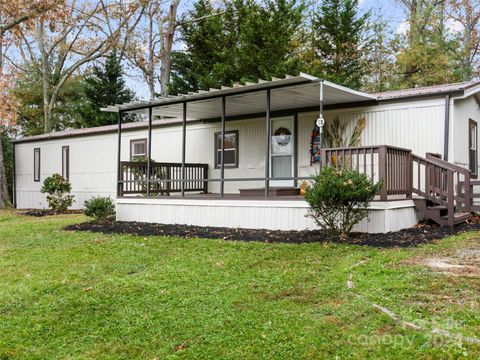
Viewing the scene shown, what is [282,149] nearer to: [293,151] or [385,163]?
[293,151]

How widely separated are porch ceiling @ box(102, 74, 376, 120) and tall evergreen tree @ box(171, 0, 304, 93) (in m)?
7.70

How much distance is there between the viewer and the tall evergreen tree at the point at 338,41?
21.0 meters

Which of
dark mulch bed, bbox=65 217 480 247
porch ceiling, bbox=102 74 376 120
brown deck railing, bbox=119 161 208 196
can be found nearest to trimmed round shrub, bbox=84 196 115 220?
brown deck railing, bbox=119 161 208 196

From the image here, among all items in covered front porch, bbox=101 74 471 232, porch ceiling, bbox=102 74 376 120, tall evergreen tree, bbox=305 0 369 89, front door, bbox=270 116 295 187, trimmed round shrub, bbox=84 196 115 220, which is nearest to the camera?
covered front porch, bbox=101 74 471 232

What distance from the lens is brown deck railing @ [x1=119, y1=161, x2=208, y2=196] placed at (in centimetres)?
1190

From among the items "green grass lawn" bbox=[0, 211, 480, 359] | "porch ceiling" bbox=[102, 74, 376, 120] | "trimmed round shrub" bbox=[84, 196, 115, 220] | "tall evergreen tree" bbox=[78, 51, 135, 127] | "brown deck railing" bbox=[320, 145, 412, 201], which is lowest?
"green grass lawn" bbox=[0, 211, 480, 359]

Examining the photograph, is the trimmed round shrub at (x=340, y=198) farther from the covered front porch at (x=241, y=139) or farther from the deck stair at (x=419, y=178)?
the covered front porch at (x=241, y=139)

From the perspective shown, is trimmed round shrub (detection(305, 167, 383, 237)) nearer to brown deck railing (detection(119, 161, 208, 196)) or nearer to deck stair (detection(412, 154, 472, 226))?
deck stair (detection(412, 154, 472, 226))

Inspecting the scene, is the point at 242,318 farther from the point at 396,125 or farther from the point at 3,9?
the point at 3,9

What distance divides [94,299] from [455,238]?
5.48 metres

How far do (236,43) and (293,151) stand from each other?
12.2m

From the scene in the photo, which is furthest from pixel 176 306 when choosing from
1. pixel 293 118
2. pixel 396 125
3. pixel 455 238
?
pixel 293 118

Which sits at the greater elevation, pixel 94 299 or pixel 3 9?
pixel 3 9

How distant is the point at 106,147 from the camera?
16.7 metres
